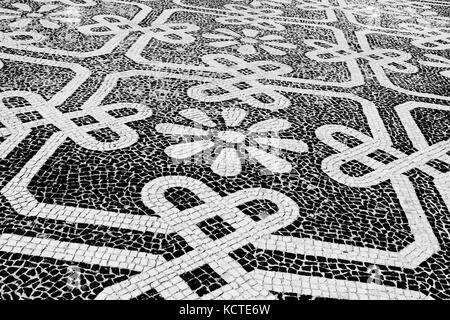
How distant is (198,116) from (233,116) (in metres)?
0.13

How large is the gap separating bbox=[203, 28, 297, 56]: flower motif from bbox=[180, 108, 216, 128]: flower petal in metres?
0.81

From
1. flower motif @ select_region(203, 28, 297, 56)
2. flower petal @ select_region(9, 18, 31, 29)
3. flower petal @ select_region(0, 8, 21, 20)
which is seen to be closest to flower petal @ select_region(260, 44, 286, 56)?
flower motif @ select_region(203, 28, 297, 56)

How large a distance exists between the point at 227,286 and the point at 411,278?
0.44 meters

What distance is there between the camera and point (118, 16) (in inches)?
117

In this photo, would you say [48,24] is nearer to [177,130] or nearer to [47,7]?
[47,7]

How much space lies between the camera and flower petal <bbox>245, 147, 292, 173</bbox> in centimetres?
156

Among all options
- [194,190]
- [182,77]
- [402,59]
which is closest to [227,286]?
[194,190]

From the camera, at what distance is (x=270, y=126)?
5.95 feet

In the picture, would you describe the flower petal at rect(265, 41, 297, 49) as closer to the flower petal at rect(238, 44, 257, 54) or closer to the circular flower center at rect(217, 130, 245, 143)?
the flower petal at rect(238, 44, 257, 54)

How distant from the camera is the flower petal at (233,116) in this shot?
181cm

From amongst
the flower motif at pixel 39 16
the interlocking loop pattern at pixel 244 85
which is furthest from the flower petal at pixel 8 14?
the interlocking loop pattern at pixel 244 85

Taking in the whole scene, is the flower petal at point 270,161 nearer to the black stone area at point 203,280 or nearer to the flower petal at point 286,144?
the flower petal at point 286,144

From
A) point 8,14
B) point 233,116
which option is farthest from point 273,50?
point 8,14
